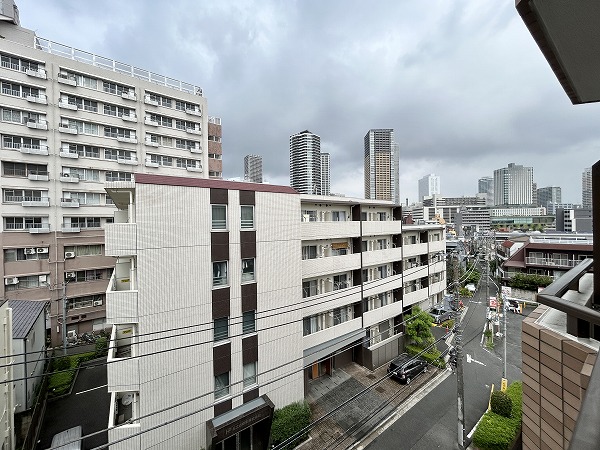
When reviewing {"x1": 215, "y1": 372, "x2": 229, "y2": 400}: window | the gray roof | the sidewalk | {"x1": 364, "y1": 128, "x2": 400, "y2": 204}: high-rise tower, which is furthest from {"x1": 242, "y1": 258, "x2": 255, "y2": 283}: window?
{"x1": 364, "y1": 128, "x2": 400, "y2": 204}: high-rise tower

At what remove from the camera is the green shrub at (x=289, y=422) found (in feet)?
35.9

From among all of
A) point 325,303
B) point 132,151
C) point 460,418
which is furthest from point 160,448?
point 132,151

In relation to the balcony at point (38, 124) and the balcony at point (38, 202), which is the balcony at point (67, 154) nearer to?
the balcony at point (38, 124)

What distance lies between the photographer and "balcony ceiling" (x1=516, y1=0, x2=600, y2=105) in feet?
7.45

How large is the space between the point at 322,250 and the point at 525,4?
14405 millimetres

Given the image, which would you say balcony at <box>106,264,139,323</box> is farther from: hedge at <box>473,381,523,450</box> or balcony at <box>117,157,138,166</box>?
balcony at <box>117,157,138,166</box>

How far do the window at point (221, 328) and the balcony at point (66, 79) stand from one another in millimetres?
25839

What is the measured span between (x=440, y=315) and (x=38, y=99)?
4009cm

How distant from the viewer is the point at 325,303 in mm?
15312

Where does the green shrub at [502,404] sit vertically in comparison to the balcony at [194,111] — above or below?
below

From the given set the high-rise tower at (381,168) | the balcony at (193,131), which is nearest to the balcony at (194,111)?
the balcony at (193,131)

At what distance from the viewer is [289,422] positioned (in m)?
11.3

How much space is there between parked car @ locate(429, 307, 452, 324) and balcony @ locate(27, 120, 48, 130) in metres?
37.8

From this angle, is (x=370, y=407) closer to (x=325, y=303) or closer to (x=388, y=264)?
(x=325, y=303)
